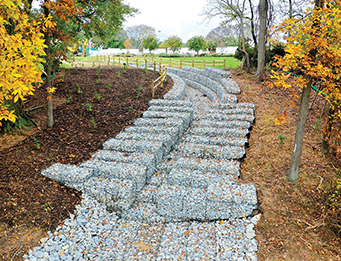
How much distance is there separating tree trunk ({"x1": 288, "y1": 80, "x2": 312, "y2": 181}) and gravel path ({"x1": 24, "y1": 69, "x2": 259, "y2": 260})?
115cm

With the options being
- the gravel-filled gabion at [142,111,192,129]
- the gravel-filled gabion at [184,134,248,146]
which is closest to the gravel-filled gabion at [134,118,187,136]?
the gravel-filled gabion at [142,111,192,129]

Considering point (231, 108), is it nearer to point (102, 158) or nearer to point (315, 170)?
point (315, 170)

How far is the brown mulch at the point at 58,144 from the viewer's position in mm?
4883

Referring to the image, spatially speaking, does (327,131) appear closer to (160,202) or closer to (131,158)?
(160,202)

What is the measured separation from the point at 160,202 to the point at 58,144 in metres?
3.94

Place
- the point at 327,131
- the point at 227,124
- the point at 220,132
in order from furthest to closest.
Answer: the point at 227,124, the point at 220,132, the point at 327,131

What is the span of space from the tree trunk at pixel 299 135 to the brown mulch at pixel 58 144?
17.1ft

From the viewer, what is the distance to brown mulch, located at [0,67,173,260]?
4883 mm

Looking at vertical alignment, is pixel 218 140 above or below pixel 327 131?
below

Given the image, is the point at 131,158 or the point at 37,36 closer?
the point at 37,36

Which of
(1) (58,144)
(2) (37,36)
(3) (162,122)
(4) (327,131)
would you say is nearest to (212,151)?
(3) (162,122)

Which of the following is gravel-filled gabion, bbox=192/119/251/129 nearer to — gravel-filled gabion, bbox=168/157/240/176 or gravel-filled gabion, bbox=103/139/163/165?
gravel-filled gabion, bbox=168/157/240/176

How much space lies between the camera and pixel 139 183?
6211 mm

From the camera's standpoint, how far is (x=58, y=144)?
7.62 m
